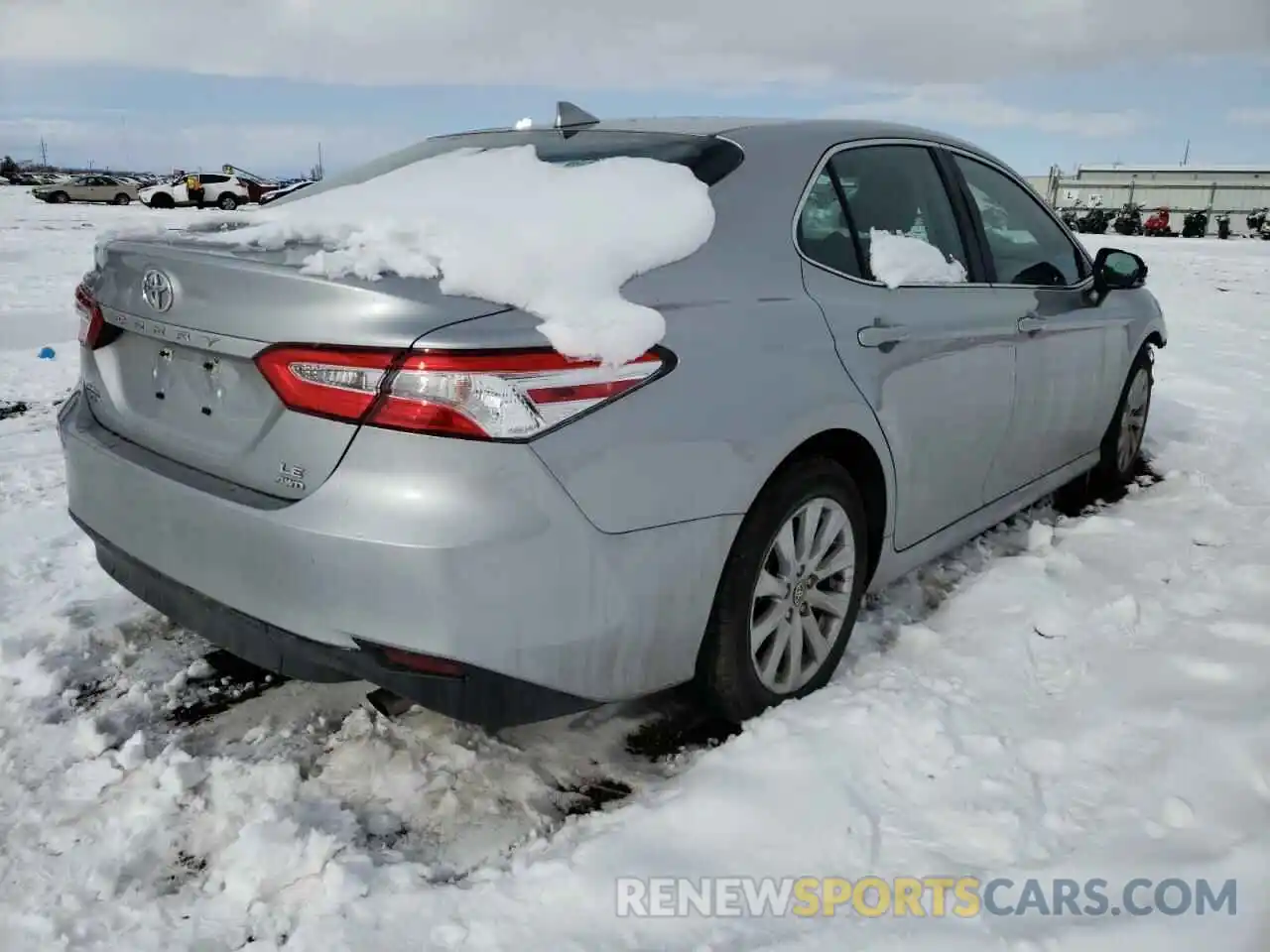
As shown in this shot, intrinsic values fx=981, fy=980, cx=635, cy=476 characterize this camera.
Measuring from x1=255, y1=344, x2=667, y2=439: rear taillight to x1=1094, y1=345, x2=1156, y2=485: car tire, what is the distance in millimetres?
3481

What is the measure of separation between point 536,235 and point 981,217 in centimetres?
204

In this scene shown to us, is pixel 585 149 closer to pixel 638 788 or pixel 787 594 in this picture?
pixel 787 594

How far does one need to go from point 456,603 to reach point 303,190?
2106 millimetres

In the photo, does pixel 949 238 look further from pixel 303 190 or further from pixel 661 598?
pixel 303 190

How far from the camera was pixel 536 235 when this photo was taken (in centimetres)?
213

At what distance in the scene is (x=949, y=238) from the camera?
331 centimetres

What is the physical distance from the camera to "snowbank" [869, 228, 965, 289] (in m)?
2.89

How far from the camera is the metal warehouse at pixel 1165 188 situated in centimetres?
4094

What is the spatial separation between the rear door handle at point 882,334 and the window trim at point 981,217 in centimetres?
77

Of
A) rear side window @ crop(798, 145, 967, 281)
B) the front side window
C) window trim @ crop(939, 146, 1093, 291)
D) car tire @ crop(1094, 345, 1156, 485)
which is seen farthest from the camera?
car tire @ crop(1094, 345, 1156, 485)

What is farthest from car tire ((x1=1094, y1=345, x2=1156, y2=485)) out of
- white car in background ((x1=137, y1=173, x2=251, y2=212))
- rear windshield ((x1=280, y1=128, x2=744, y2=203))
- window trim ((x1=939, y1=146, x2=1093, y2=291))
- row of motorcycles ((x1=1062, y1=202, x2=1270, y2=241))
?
white car in background ((x1=137, y1=173, x2=251, y2=212))

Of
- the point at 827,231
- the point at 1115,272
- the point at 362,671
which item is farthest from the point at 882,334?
the point at 1115,272

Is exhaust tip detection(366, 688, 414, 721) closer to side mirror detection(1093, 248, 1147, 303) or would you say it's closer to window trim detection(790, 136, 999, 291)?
window trim detection(790, 136, 999, 291)

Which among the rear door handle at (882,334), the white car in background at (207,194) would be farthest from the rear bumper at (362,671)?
the white car in background at (207,194)
